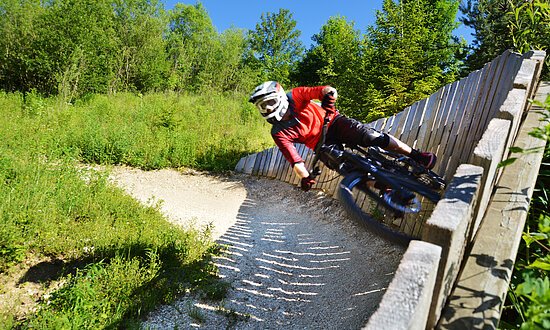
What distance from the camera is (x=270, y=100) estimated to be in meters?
3.77

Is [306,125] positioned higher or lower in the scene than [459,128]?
lower

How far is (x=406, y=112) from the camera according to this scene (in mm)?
5043

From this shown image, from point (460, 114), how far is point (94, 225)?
4.69 metres

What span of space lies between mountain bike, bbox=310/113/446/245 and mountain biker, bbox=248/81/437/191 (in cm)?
14

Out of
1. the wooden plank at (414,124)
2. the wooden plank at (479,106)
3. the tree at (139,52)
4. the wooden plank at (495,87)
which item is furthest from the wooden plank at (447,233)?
the tree at (139,52)

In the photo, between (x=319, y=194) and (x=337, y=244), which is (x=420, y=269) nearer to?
(x=337, y=244)

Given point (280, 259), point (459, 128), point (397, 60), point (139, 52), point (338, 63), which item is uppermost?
point (338, 63)

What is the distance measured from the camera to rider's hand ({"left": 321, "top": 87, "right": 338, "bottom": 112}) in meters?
3.88

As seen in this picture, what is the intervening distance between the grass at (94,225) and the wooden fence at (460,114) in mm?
2462

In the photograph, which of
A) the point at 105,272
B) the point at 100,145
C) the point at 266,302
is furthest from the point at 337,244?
the point at 100,145

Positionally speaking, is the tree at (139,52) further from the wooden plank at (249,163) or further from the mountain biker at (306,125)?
the mountain biker at (306,125)

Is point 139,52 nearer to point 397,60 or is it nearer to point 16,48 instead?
point 16,48

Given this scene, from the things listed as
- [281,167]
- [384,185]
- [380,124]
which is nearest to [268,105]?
[384,185]

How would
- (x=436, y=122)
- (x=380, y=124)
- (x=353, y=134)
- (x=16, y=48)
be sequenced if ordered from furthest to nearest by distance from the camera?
(x=16, y=48)
(x=380, y=124)
(x=436, y=122)
(x=353, y=134)
